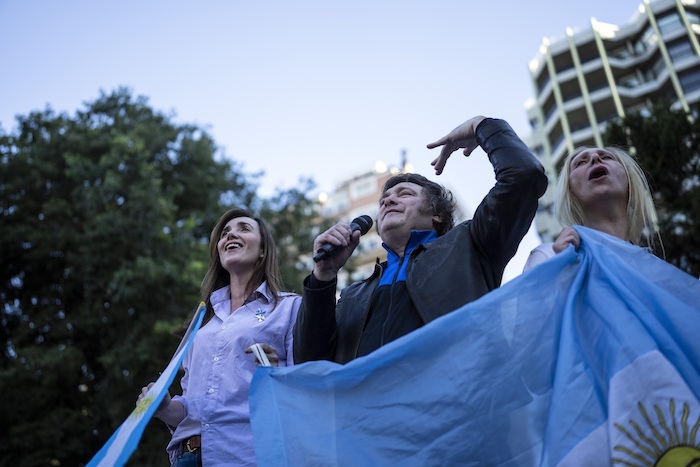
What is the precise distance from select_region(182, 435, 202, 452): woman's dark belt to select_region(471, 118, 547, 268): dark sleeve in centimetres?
165

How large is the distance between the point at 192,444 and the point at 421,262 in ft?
4.73

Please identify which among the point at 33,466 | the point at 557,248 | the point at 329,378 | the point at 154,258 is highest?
the point at 154,258

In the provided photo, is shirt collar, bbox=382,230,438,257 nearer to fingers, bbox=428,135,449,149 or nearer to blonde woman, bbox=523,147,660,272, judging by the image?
fingers, bbox=428,135,449,149

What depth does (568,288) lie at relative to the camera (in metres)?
2.28

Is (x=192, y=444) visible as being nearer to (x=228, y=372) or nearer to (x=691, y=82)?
(x=228, y=372)

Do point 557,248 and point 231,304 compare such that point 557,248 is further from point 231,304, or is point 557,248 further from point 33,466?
point 33,466

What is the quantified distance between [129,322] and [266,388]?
36.4 feet

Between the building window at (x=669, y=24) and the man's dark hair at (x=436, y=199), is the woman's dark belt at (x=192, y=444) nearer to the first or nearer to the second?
the man's dark hair at (x=436, y=199)

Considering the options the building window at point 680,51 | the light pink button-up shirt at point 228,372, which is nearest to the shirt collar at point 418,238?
the light pink button-up shirt at point 228,372

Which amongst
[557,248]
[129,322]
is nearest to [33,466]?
[129,322]

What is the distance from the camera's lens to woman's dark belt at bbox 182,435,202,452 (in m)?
2.99

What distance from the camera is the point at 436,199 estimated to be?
3441mm

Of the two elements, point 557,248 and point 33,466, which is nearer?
point 557,248

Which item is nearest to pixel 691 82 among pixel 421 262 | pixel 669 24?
pixel 669 24
